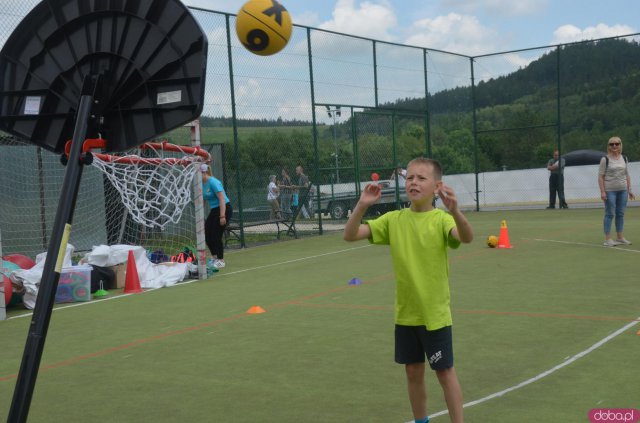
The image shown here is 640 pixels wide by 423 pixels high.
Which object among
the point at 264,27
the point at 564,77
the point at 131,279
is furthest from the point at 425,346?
the point at 564,77

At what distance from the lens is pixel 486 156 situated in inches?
1120

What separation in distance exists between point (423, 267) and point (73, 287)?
23.3ft

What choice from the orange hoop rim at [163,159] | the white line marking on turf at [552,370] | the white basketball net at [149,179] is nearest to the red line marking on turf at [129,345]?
the white line marking on turf at [552,370]

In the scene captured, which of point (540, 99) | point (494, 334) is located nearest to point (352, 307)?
point (494, 334)

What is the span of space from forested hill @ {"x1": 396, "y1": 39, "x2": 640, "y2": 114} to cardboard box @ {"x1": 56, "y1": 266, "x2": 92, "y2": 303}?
14.8 meters

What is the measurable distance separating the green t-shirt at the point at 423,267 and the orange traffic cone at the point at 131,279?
715cm

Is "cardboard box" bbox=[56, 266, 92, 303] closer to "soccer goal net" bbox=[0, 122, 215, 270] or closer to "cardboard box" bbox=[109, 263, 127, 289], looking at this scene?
"cardboard box" bbox=[109, 263, 127, 289]

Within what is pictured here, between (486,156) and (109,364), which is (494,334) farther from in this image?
(486,156)

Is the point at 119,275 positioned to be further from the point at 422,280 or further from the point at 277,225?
the point at 422,280

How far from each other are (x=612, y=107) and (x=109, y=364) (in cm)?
2628

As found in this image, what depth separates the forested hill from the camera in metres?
24.5

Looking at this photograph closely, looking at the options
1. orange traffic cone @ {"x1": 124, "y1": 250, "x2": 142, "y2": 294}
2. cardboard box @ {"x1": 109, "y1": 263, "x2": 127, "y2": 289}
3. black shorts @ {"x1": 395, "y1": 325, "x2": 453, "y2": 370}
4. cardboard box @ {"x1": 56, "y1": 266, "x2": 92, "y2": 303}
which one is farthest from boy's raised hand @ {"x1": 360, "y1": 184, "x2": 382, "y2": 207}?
cardboard box @ {"x1": 109, "y1": 263, "x2": 127, "y2": 289}

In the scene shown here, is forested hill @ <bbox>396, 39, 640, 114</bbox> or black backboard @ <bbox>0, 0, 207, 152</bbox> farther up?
forested hill @ <bbox>396, 39, 640, 114</bbox>

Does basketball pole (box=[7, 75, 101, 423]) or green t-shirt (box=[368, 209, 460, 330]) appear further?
green t-shirt (box=[368, 209, 460, 330])
